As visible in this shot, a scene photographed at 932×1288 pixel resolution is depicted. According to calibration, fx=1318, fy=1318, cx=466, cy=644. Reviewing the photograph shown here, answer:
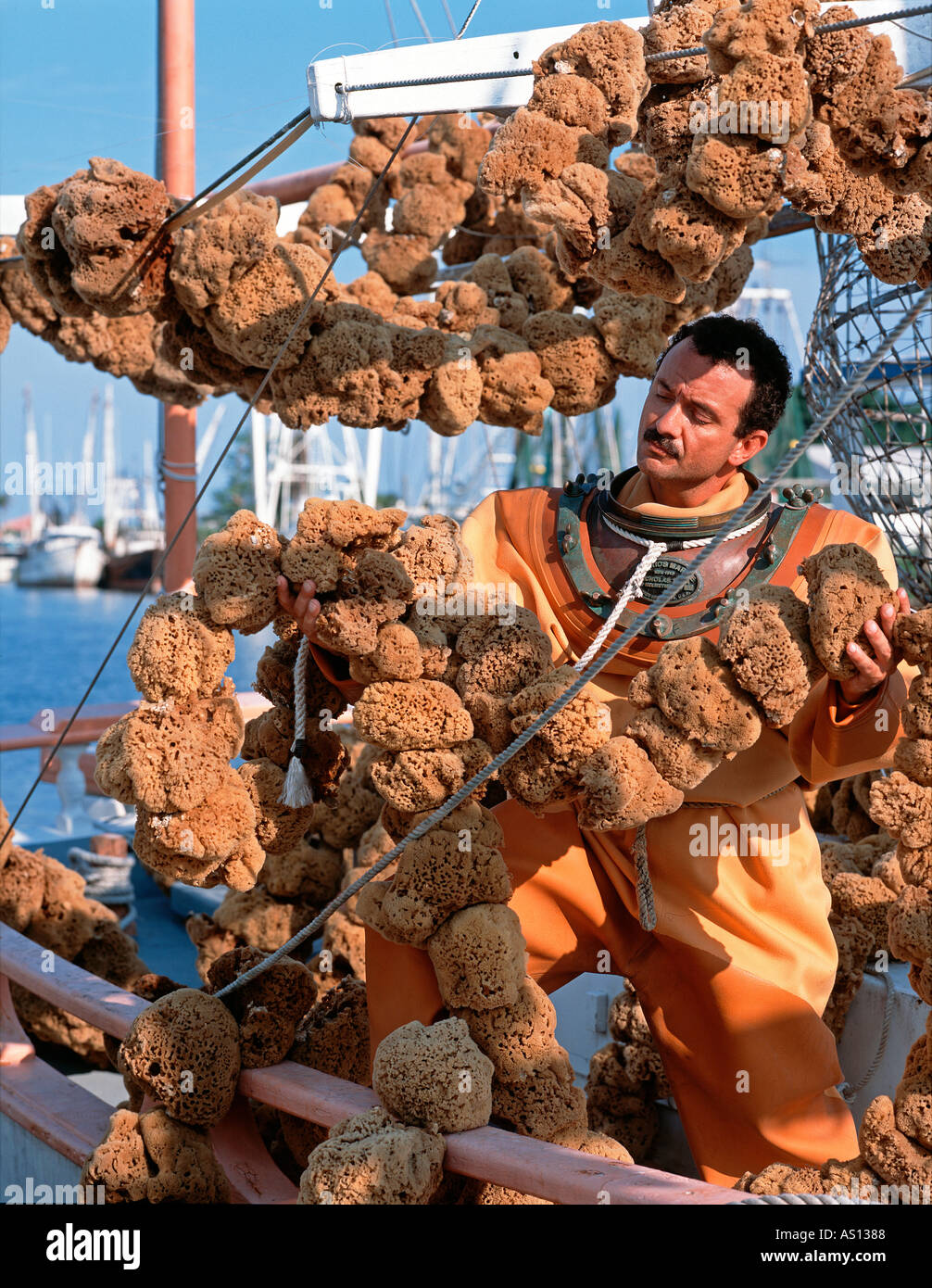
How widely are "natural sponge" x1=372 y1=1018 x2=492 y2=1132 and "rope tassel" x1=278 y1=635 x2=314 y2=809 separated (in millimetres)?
483

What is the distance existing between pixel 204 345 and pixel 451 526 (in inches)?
40.5

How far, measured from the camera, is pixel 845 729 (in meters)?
2.18

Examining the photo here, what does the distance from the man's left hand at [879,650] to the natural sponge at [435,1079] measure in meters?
0.89

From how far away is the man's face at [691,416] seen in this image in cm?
246

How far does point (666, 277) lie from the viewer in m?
2.44

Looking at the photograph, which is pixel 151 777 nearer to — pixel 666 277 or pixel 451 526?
pixel 451 526

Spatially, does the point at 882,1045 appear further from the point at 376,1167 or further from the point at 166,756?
the point at 166,756

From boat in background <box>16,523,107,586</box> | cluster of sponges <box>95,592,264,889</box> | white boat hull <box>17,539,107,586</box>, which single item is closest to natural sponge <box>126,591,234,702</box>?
cluster of sponges <box>95,592,264,889</box>

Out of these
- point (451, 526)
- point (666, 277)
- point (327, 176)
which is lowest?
point (451, 526)

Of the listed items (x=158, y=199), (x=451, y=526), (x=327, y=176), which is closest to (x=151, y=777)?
(x=451, y=526)

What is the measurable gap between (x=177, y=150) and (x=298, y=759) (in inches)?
147

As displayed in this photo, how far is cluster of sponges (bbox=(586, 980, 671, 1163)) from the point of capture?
321 centimetres

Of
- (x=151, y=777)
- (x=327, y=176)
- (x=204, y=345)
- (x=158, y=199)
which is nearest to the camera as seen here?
(x=151, y=777)
